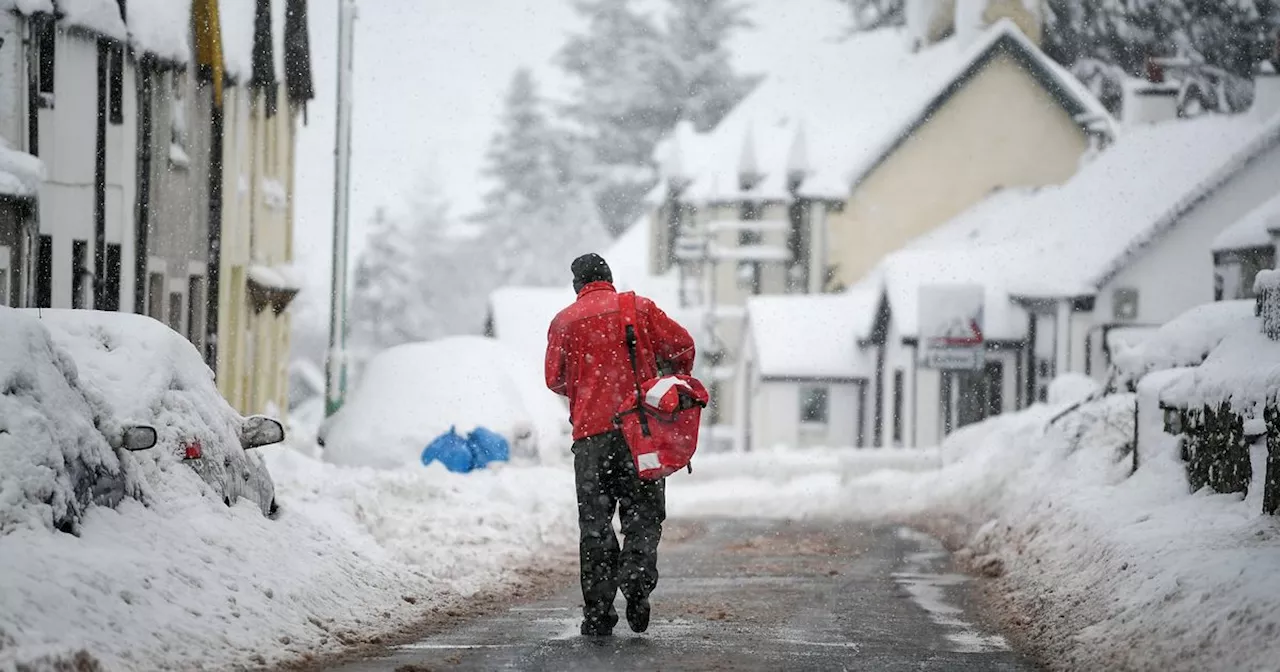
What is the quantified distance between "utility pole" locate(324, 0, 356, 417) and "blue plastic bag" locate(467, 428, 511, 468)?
514 cm

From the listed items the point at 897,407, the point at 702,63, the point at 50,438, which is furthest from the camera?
the point at 702,63

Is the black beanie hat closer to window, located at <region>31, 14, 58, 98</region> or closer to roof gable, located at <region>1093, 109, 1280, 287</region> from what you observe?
window, located at <region>31, 14, 58, 98</region>

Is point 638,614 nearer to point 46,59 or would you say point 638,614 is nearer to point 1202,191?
point 46,59

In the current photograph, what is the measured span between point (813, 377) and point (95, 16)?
1089 inches

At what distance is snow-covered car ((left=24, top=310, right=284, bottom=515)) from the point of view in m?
8.87

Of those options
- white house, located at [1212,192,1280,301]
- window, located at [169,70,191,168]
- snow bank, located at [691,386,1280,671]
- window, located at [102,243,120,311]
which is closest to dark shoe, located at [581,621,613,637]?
snow bank, located at [691,386,1280,671]

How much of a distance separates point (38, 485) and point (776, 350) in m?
38.3

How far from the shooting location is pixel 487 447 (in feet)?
60.1

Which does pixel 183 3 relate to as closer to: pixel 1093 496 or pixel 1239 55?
pixel 1093 496

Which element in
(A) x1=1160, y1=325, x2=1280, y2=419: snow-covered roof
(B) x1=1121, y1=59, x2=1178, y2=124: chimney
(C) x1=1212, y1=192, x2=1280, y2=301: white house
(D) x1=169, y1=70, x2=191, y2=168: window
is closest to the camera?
(A) x1=1160, y1=325, x2=1280, y2=419: snow-covered roof

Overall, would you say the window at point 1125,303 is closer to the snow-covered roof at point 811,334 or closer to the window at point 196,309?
the snow-covered roof at point 811,334

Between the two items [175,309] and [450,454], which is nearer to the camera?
[450,454]

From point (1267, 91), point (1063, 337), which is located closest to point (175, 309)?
point (1063, 337)

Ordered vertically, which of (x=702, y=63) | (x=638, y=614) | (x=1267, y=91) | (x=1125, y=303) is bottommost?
(x=638, y=614)
